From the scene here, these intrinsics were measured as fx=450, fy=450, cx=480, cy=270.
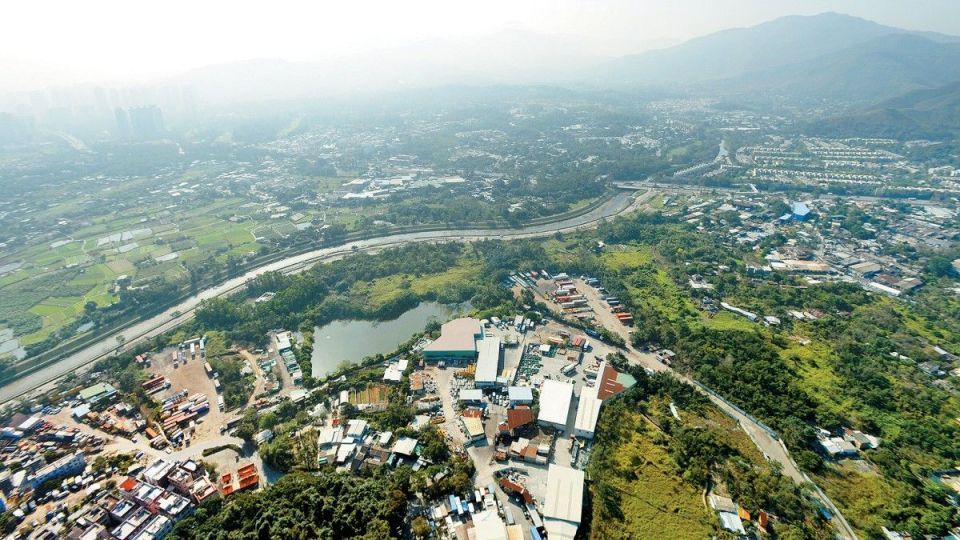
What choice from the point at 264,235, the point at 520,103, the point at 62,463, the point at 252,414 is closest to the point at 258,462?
the point at 252,414

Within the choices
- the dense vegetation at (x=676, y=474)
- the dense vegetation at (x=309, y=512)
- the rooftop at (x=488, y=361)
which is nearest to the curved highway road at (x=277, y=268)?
the rooftop at (x=488, y=361)

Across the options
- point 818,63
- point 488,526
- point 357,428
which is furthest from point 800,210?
point 818,63

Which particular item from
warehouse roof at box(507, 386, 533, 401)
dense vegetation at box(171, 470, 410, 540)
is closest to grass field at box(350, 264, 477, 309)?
warehouse roof at box(507, 386, 533, 401)

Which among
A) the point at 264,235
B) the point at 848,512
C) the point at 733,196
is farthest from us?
the point at 733,196

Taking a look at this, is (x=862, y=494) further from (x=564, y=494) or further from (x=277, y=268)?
(x=277, y=268)

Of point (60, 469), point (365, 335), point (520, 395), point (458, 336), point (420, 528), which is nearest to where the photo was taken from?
point (420, 528)

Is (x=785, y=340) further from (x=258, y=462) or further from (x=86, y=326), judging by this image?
(x=86, y=326)
